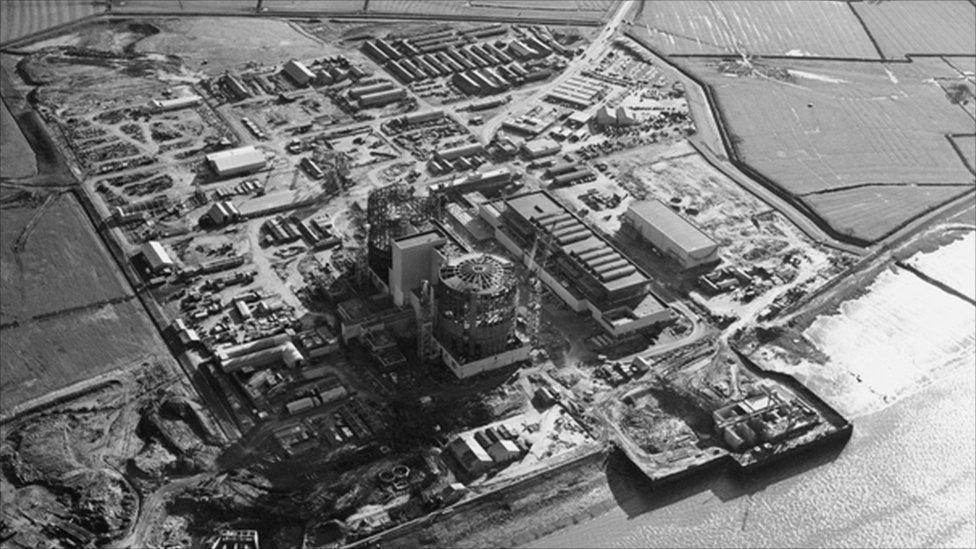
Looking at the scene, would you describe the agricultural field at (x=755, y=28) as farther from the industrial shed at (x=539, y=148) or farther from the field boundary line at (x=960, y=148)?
the industrial shed at (x=539, y=148)

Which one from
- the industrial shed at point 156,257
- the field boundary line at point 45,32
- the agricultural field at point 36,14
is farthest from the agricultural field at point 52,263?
the agricultural field at point 36,14

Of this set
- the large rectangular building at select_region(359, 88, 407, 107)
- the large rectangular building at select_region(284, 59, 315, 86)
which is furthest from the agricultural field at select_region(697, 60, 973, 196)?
the large rectangular building at select_region(284, 59, 315, 86)

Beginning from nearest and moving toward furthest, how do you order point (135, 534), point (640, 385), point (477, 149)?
point (135, 534)
point (640, 385)
point (477, 149)

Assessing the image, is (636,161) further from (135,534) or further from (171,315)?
(135,534)

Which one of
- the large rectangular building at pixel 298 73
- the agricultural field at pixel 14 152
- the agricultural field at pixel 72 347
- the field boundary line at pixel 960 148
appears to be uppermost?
the field boundary line at pixel 960 148

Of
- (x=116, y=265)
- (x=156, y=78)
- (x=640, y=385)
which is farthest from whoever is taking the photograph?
(x=156, y=78)

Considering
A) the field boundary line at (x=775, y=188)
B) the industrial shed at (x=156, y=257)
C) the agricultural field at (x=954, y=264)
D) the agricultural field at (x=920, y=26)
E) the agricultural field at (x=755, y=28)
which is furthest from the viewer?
the agricultural field at (x=920, y=26)

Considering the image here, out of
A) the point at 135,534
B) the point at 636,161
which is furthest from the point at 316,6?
the point at 135,534
